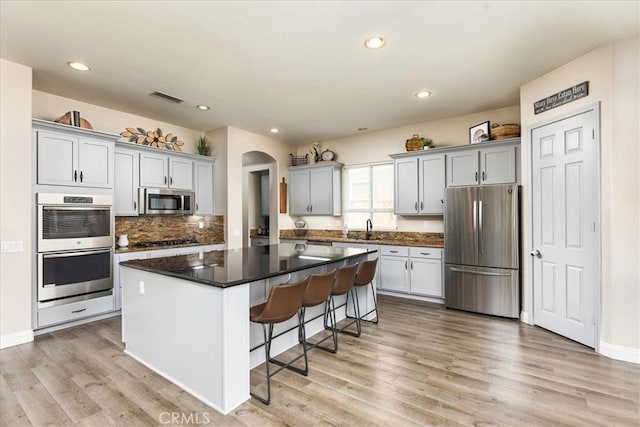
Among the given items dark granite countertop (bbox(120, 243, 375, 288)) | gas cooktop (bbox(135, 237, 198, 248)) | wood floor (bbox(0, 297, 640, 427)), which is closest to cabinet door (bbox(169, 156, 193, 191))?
gas cooktop (bbox(135, 237, 198, 248))

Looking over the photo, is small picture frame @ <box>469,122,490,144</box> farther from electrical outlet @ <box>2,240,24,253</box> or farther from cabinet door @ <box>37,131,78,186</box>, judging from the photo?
electrical outlet @ <box>2,240,24,253</box>

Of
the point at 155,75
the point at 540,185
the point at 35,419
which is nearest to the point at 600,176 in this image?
the point at 540,185

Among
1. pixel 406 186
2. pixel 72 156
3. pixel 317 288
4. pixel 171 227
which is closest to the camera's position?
pixel 317 288

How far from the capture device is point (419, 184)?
195 inches

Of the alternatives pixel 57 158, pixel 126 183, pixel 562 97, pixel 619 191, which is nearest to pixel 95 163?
pixel 57 158

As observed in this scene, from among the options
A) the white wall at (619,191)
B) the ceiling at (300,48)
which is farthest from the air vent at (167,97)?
the white wall at (619,191)

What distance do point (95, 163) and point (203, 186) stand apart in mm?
1710

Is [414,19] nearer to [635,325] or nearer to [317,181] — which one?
[635,325]

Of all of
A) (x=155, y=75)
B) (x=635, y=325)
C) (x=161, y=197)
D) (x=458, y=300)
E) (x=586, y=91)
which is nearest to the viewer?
(x=635, y=325)

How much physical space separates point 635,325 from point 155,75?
17.4 ft

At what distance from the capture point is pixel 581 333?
3.08m

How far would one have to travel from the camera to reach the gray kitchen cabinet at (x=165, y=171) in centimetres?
463

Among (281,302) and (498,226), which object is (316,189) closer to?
(498,226)

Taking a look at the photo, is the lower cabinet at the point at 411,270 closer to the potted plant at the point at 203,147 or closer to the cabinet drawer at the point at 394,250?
the cabinet drawer at the point at 394,250
